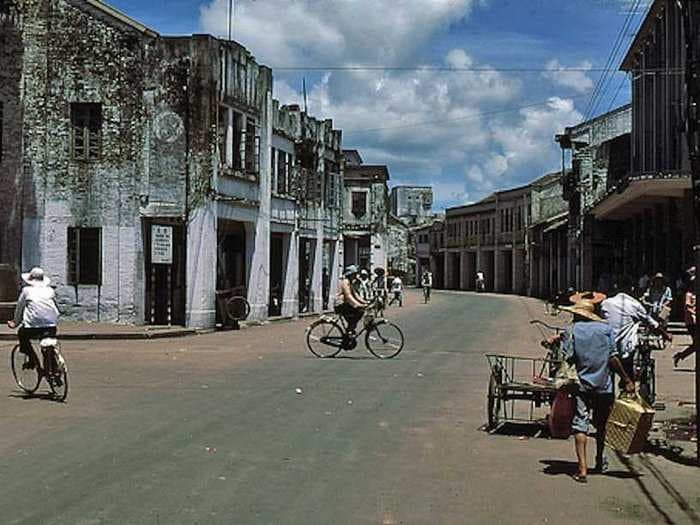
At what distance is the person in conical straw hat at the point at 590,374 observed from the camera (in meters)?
8.88

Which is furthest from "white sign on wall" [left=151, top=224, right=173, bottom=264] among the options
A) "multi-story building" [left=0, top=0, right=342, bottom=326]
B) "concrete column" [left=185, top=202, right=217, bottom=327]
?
"concrete column" [left=185, top=202, right=217, bottom=327]

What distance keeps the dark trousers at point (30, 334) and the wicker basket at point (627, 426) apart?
7.79m

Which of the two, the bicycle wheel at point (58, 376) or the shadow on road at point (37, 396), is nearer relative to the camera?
the bicycle wheel at point (58, 376)

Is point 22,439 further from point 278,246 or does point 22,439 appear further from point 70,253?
point 278,246

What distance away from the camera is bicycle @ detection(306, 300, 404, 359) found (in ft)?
66.4

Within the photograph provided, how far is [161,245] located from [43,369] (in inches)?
538

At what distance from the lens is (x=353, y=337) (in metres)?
20.3

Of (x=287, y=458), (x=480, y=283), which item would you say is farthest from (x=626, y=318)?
(x=480, y=283)

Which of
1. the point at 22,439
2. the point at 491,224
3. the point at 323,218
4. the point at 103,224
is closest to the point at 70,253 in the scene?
the point at 103,224

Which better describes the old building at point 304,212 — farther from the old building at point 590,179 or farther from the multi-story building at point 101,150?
the old building at point 590,179

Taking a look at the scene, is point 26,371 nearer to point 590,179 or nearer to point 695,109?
point 695,109

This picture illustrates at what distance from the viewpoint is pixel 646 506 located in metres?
7.93

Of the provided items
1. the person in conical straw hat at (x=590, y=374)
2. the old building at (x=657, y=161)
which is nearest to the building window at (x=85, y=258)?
the old building at (x=657, y=161)

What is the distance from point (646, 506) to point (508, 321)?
2856cm
